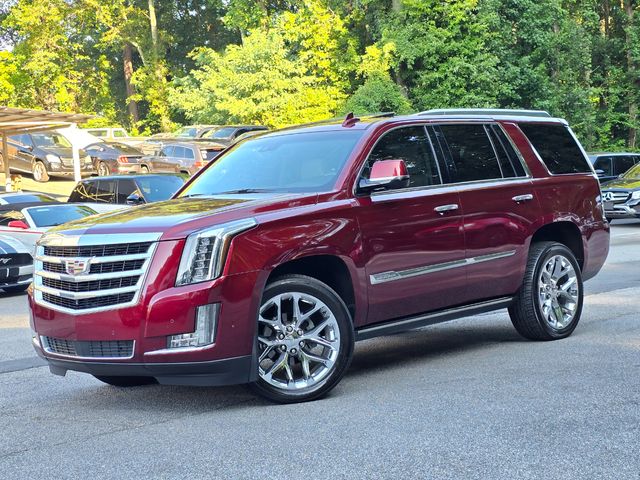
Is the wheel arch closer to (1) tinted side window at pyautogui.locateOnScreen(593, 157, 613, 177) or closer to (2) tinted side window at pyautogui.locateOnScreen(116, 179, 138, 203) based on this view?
(2) tinted side window at pyautogui.locateOnScreen(116, 179, 138, 203)

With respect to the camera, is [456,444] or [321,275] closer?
[456,444]

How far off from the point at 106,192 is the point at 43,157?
18389 millimetres

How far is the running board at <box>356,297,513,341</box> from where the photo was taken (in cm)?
675

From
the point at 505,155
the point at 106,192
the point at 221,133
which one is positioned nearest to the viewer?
the point at 505,155

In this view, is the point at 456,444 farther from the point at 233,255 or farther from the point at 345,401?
the point at 233,255

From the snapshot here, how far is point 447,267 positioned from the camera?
23.6 feet

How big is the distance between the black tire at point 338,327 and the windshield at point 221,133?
93.5 feet

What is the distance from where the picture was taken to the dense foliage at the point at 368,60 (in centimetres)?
4122

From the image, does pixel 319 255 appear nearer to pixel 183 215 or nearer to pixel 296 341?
pixel 296 341

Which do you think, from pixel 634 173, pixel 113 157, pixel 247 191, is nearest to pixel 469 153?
pixel 247 191

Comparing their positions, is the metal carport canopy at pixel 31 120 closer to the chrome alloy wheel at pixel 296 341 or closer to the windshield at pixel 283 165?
the windshield at pixel 283 165

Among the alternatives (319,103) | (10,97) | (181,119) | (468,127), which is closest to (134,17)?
(181,119)

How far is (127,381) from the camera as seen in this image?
7023mm

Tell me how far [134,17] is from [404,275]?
182 ft
